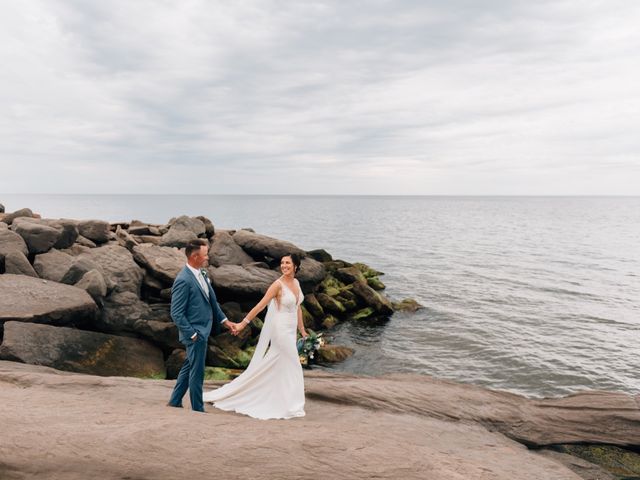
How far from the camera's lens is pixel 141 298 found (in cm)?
1872

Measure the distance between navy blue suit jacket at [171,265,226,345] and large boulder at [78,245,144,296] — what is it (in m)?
10.7

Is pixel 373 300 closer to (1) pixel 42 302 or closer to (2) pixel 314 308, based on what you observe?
(2) pixel 314 308

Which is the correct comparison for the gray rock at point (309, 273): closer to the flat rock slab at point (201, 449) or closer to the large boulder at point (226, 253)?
the large boulder at point (226, 253)

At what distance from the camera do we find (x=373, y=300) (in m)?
27.8

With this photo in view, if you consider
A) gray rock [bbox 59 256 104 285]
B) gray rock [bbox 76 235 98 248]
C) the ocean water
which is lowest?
the ocean water

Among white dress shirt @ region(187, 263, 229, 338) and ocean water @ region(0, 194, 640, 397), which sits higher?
white dress shirt @ region(187, 263, 229, 338)

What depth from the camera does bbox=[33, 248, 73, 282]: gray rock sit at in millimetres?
16906

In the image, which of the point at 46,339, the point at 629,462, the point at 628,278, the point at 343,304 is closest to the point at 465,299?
the point at 343,304

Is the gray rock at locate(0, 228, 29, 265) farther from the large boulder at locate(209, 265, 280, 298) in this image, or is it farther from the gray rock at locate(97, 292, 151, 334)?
the large boulder at locate(209, 265, 280, 298)

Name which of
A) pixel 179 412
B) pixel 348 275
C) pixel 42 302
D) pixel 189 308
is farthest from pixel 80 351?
pixel 348 275

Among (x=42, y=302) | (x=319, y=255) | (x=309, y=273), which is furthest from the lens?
(x=319, y=255)

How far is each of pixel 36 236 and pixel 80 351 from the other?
700 cm

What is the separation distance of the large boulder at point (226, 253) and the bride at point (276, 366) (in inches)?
637

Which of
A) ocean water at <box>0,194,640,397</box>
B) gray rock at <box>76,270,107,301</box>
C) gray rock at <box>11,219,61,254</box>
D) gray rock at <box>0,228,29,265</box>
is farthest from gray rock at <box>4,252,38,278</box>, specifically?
ocean water at <box>0,194,640,397</box>
